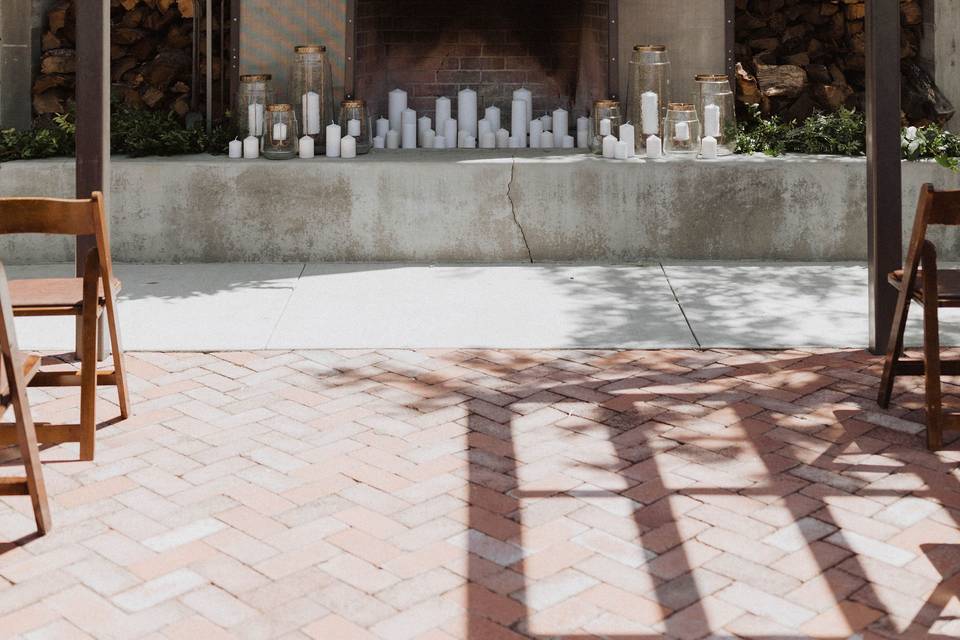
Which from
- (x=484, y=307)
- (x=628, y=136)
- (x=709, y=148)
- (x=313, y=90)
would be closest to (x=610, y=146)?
(x=628, y=136)

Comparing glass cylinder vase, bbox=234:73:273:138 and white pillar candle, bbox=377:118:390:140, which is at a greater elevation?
glass cylinder vase, bbox=234:73:273:138

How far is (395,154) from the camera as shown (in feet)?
28.5

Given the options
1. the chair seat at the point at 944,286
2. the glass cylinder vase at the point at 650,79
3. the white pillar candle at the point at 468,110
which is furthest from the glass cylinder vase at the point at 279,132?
the chair seat at the point at 944,286

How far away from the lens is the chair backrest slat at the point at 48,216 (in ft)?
15.8

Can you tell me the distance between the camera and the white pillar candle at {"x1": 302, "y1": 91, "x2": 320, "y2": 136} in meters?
8.83

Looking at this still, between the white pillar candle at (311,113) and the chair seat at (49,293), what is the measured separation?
3.49 meters

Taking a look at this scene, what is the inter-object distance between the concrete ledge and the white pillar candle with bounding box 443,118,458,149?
0.74 meters

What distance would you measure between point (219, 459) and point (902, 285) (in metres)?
2.69

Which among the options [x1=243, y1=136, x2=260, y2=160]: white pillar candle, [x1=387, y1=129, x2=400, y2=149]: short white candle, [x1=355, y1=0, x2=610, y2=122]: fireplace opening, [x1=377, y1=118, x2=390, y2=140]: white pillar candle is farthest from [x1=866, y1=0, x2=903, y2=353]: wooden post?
[x1=243, y1=136, x2=260, y2=160]: white pillar candle

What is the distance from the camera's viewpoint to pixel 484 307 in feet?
23.9

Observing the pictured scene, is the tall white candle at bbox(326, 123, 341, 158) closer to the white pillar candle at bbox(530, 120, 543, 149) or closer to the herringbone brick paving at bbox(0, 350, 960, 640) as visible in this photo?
the white pillar candle at bbox(530, 120, 543, 149)

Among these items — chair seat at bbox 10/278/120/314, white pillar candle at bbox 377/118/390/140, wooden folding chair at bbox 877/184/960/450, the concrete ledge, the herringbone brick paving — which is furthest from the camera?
white pillar candle at bbox 377/118/390/140

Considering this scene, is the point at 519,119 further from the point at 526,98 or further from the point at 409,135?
the point at 409,135

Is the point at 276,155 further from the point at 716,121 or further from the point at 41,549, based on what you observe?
the point at 41,549
